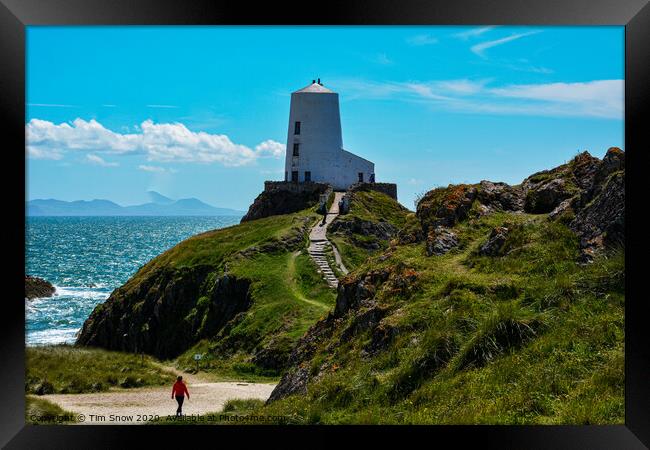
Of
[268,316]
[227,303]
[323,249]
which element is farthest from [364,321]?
[323,249]

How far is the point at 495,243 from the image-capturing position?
1756cm

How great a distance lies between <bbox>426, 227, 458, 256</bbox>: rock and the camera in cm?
1898

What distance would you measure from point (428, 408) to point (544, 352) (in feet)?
6.97

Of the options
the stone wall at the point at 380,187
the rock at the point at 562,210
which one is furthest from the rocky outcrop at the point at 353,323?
the stone wall at the point at 380,187

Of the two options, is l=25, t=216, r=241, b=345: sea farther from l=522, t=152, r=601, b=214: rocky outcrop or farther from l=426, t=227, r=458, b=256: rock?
l=522, t=152, r=601, b=214: rocky outcrop

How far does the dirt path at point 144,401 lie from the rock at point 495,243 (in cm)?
760

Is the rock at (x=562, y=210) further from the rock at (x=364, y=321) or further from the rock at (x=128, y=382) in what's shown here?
the rock at (x=128, y=382)

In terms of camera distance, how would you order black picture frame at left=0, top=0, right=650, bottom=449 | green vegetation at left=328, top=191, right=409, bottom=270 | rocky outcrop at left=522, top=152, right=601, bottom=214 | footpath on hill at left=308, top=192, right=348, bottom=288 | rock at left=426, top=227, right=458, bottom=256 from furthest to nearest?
green vegetation at left=328, top=191, right=409, bottom=270, footpath on hill at left=308, top=192, right=348, bottom=288, rocky outcrop at left=522, top=152, right=601, bottom=214, rock at left=426, top=227, right=458, bottom=256, black picture frame at left=0, top=0, right=650, bottom=449

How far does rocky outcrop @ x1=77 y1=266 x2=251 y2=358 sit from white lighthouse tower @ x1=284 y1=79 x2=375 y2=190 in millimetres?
18186

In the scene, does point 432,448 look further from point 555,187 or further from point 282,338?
point 282,338

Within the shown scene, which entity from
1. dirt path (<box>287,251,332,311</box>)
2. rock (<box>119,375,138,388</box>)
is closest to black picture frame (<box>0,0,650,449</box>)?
rock (<box>119,375,138,388</box>)

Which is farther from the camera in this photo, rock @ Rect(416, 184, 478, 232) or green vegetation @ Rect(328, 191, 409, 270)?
green vegetation @ Rect(328, 191, 409, 270)

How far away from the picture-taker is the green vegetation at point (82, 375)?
2166 cm

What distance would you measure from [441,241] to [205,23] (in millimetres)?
8753
